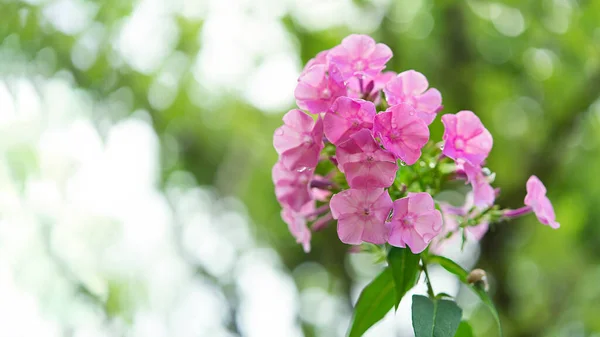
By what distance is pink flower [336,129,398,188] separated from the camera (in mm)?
787

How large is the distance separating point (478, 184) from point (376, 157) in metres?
0.24

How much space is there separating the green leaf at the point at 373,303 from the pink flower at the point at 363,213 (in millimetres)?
157

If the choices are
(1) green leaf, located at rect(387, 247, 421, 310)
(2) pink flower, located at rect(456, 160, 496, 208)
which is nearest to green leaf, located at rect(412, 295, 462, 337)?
(1) green leaf, located at rect(387, 247, 421, 310)

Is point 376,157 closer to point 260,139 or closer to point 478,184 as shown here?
point 478,184

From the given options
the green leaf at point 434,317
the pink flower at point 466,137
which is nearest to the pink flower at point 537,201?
the pink flower at point 466,137

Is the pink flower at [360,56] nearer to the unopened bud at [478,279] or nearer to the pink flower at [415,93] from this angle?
the pink flower at [415,93]

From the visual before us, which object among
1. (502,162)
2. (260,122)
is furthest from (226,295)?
(502,162)

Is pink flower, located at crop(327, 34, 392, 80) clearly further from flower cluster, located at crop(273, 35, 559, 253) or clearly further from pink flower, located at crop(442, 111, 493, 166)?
pink flower, located at crop(442, 111, 493, 166)

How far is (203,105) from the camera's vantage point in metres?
3.79

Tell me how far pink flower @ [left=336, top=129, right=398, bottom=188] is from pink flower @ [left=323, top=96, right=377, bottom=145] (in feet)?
0.05

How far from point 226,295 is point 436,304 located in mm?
2827

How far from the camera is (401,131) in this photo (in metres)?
0.81

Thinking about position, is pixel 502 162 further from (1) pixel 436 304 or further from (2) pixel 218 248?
(1) pixel 436 304

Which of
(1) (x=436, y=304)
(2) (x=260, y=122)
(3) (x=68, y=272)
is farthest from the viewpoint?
(2) (x=260, y=122)
